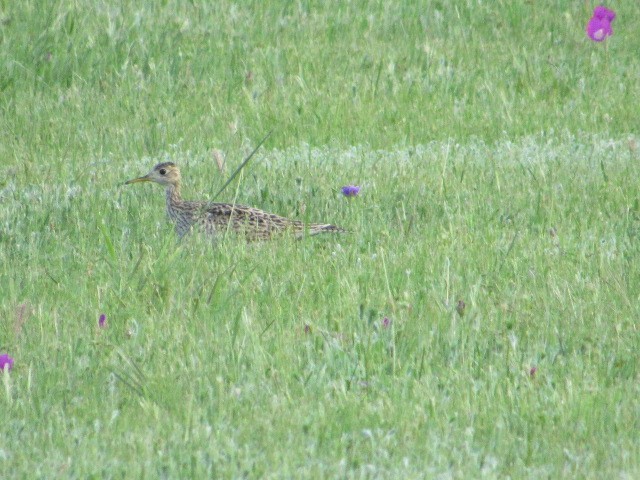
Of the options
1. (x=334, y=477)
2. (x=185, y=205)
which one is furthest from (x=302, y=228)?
(x=334, y=477)

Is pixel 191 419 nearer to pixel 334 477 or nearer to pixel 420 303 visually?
pixel 334 477

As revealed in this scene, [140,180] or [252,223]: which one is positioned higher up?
[252,223]

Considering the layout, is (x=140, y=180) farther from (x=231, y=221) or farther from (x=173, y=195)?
(x=231, y=221)

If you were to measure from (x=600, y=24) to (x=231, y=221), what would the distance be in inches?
199

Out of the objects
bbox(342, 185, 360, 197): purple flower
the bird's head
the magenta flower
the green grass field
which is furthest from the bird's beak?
the magenta flower

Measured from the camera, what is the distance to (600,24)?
10.3 m

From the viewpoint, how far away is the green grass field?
4246mm

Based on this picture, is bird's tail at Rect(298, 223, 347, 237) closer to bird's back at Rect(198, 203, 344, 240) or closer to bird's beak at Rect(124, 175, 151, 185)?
bird's back at Rect(198, 203, 344, 240)

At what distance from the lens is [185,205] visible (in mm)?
7453

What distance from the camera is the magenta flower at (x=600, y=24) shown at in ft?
33.7

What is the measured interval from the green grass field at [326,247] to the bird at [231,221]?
0.17m

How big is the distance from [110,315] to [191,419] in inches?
48.8

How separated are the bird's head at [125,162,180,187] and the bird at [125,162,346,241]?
3.8 inches

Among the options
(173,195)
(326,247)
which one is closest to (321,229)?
(326,247)
